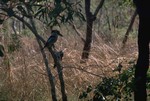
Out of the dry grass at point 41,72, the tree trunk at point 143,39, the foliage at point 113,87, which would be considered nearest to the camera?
the tree trunk at point 143,39

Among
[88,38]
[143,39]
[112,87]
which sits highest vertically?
[88,38]

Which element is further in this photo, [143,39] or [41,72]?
[41,72]

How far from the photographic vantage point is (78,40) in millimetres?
7059

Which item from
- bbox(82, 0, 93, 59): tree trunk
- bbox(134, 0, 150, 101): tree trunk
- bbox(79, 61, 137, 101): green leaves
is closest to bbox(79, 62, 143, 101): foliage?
bbox(79, 61, 137, 101): green leaves

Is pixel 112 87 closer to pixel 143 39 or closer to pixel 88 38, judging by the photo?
pixel 143 39

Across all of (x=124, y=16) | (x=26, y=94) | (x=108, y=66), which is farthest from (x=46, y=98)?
(x=124, y=16)

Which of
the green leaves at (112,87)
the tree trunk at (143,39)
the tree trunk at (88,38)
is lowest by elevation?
the green leaves at (112,87)

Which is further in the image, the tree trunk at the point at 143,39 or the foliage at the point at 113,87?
the foliage at the point at 113,87

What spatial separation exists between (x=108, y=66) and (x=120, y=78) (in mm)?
1983

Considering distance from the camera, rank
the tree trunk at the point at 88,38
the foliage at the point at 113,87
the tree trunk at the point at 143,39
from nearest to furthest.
Result: the tree trunk at the point at 143,39 → the foliage at the point at 113,87 → the tree trunk at the point at 88,38

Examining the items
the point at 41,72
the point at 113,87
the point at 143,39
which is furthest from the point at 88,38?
the point at 143,39

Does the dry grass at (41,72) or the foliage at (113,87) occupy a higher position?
the dry grass at (41,72)

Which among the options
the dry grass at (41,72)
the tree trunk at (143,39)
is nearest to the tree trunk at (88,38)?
the dry grass at (41,72)

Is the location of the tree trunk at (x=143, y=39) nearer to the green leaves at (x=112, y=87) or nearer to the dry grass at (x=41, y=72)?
the green leaves at (x=112, y=87)
